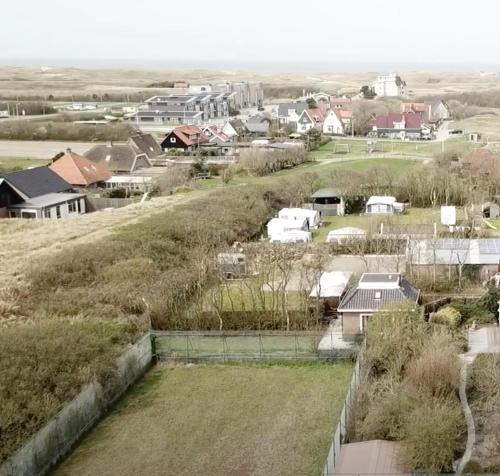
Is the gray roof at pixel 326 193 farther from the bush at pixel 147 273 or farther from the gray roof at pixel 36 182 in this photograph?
the gray roof at pixel 36 182

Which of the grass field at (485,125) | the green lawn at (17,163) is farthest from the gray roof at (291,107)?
the green lawn at (17,163)

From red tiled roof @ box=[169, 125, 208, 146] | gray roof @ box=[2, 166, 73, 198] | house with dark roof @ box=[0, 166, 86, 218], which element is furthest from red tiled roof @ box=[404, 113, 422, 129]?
house with dark roof @ box=[0, 166, 86, 218]

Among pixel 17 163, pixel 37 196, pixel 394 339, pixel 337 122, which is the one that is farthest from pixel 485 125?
pixel 394 339

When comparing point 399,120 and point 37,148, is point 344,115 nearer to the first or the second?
point 399,120

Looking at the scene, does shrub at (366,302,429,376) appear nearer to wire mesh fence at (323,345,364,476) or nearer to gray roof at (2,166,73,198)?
wire mesh fence at (323,345,364,476)

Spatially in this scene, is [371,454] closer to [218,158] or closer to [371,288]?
[371,288]

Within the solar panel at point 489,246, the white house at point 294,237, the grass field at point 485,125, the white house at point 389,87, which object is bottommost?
the white house at point 294,237
